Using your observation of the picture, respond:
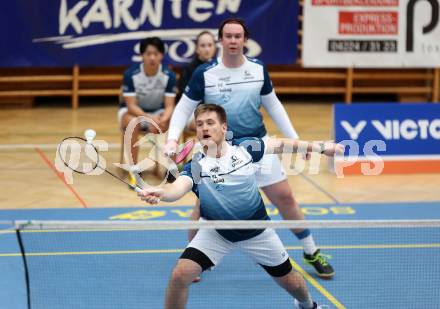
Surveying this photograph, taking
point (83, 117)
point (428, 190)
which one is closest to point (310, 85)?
point (83, 117)

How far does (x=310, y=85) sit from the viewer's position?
1647 centimetres

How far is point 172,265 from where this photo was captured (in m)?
7.99

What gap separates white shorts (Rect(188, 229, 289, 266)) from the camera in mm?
5988

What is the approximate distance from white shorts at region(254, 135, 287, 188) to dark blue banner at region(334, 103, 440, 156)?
3.97 meters

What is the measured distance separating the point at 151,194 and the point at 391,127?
663 centimetres

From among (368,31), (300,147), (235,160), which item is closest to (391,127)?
(368,31)

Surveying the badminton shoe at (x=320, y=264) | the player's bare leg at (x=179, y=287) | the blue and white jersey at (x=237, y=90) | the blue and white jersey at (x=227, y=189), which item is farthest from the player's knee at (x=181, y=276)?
the badminton shoe at (x=320, y=264)

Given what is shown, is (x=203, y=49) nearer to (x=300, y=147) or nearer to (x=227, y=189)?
(x=300, y=147)

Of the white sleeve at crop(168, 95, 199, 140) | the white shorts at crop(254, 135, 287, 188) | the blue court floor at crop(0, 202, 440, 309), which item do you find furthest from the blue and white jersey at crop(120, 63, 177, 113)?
the white shorts at crop(254, 135, 287, 188)

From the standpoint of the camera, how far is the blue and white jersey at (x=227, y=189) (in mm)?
6008

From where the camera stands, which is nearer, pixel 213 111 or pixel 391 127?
pixel 213 111

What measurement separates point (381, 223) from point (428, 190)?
5456mm

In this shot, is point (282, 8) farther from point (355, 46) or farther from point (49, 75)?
point (49, 75)

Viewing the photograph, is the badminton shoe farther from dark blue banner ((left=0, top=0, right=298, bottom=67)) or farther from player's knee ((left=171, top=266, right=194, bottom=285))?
dark blue banner ((left=0, top=0, right=298, bottom=67))
